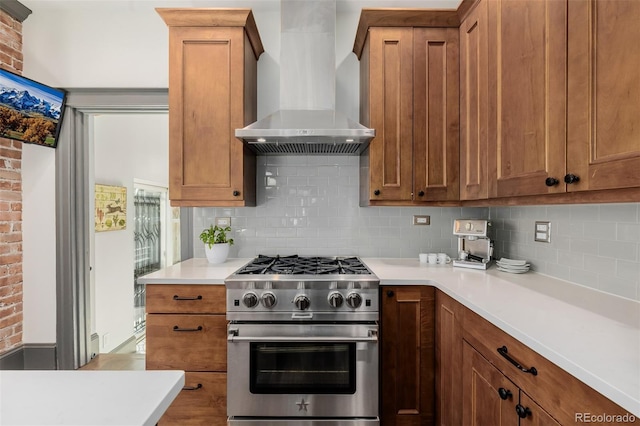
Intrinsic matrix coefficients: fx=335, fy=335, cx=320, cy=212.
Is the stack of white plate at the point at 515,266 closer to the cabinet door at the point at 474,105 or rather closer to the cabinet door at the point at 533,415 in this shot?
the cabinet door at the point at 474,105

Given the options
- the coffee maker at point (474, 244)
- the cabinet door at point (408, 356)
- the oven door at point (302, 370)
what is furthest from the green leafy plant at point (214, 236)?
the coffee maker at point (474, 244)

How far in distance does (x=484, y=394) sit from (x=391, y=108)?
1729 millimetres

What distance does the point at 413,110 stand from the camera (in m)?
2.28

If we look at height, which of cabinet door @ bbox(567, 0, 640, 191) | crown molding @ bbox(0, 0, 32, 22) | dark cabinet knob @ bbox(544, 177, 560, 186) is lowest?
dark cabinet knob @ bbox(544, 177, 560, 186)

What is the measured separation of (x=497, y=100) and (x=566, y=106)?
0.52 m

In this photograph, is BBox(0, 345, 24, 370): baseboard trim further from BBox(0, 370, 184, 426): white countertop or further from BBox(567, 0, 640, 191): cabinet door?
BBox(567, 0, 640, 191): cabinet door

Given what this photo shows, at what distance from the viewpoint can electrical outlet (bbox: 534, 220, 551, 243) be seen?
6.32 ft

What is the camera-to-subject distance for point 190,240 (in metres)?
2.73

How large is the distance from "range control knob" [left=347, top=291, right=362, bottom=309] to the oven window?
23cm

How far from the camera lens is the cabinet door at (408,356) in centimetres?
194

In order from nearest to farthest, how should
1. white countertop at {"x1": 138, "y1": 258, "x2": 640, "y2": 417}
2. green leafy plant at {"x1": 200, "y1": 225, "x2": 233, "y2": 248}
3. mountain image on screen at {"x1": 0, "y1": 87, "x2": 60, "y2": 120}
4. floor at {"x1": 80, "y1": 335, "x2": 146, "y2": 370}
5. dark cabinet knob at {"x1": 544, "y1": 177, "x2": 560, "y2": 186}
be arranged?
1. white countertop at {"x1": 138, "y1": 258, "x2": 640, "y2": 417}
2. dark cabinet knob at {"x1": 544, "y1": 177, "x2": 560, "y2": 186}
3. mountain image on screen at {"x1": 0, "y1": 87, "x2": 60, "y2": 120}
4. green leafy plant at {"x1": 200, "y1": 225, "x2": 233, "y2": 248}
5. floor at {"x1": 80, "y1": 335, "x2": 146, "y2": 370}

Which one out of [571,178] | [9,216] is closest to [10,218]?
[9,216]

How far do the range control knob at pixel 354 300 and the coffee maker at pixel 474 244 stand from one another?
2.70 ft

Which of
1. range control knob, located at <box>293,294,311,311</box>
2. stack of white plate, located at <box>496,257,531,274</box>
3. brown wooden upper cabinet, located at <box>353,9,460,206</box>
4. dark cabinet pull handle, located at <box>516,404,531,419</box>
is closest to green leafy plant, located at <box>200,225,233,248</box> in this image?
range control knob, located at <box>293,294,311,311</box>
